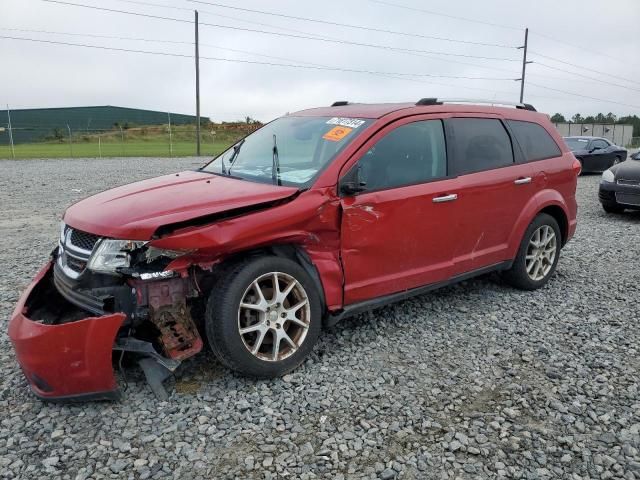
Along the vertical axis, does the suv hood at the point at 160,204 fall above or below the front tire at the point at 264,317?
above

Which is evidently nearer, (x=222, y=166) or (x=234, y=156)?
(x=222, y=166)

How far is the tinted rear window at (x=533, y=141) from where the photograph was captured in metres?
5.24

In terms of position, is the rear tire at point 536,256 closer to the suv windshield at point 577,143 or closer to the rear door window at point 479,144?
the rear door window at point 479,144

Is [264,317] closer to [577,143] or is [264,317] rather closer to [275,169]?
[275,169]

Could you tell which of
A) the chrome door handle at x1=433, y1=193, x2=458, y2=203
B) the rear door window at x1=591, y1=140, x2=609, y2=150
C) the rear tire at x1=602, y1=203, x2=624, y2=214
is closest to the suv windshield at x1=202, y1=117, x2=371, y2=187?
the chrome door handle at x1=433, y1=193, x2=458, y2=203

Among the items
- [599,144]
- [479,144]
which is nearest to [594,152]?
[599,144]

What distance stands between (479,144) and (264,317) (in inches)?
102

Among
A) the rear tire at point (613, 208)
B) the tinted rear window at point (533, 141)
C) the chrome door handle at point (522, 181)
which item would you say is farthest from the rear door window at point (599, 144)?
the chrome door handle at point (522, 181)

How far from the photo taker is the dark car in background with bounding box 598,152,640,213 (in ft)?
31.9

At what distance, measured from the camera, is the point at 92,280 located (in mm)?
3250

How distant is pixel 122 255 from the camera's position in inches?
126

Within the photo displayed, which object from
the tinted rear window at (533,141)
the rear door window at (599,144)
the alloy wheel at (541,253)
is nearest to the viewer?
the tinted rear window at (533,141)

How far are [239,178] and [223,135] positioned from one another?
45375mm

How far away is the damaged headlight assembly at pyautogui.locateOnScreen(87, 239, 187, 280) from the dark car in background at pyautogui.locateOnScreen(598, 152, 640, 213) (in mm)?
9194
